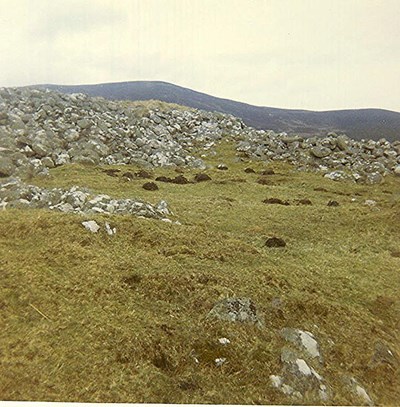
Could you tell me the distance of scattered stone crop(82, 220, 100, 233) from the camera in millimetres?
18439

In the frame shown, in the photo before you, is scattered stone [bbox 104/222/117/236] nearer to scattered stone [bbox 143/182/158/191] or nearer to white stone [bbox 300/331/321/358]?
white stone [bbox 300/331/321/358]

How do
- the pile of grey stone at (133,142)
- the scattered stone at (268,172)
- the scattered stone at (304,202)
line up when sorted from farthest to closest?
the scattered stone at (268,172)
the pile of grey stone at (133,142)
the scattered stone at (304,202)

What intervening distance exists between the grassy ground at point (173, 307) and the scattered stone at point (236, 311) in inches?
11.5

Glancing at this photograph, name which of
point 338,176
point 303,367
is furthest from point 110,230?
point 338,176

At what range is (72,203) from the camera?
2316 centimetres

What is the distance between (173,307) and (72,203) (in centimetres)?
1201

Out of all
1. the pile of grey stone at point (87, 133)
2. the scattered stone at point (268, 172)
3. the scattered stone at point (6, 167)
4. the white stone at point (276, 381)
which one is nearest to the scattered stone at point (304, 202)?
the scattered stone at point (268, 172)

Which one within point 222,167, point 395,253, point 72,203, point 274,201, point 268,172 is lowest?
point 222,167

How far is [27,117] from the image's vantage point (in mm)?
47656

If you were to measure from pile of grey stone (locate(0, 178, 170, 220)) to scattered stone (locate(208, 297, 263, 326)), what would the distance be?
10.1 m

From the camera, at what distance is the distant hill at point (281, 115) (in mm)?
71312

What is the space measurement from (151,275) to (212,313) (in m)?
3.01

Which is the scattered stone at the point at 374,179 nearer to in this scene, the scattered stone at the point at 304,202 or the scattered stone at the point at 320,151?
the scattered stone at the point at 320,151

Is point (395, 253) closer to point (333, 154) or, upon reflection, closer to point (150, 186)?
point (150, 186)
